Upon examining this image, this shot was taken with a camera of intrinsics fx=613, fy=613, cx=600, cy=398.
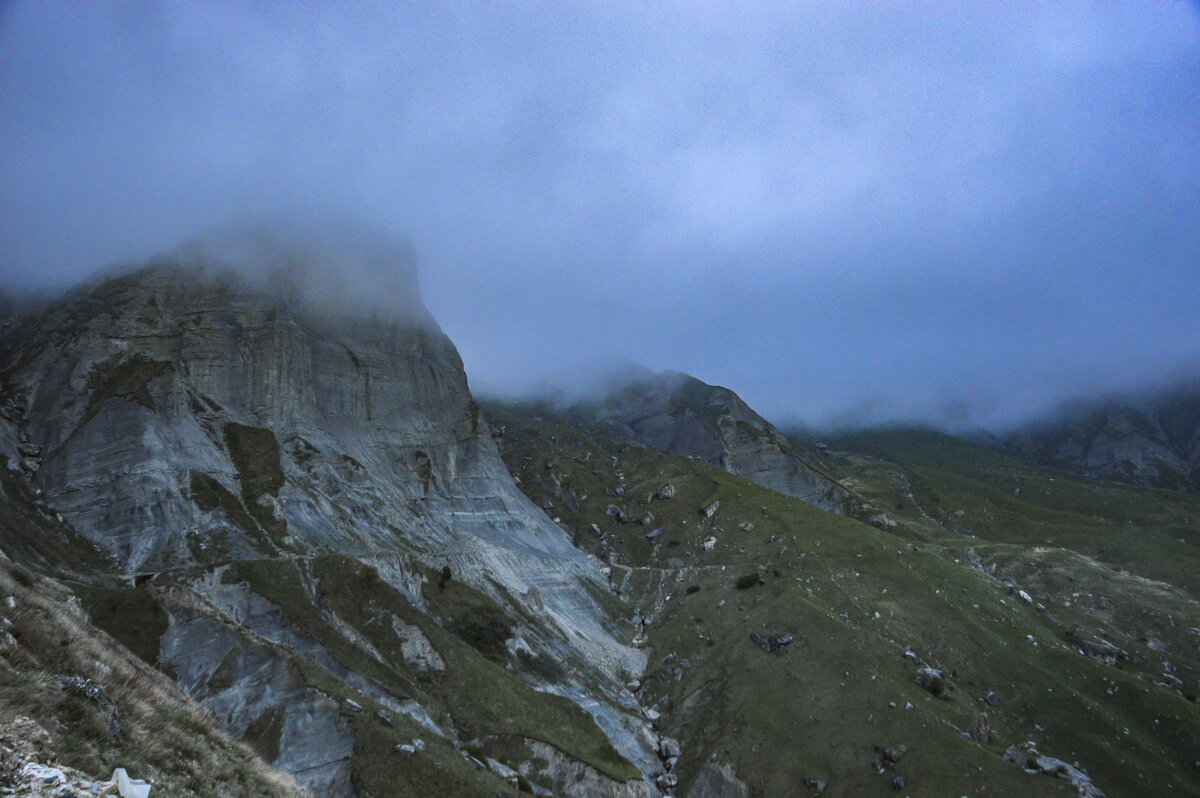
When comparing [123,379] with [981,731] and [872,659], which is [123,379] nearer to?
[872,659]

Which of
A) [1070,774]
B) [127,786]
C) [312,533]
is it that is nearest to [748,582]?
[1070,774]

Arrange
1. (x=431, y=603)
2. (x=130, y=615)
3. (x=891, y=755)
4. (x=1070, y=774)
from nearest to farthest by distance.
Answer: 1. (x=130, y=615)
2. (x=1070, y=774)
3. (x=891, y=755)
4. (x=431, y=603)

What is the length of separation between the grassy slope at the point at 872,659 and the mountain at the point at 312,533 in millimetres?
11232

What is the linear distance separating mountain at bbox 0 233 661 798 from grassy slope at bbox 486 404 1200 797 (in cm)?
1123

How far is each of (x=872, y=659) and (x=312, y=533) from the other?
75.8 meters

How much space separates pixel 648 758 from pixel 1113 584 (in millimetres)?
95181

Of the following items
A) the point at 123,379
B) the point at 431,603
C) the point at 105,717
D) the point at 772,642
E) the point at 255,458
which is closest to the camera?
the point at 105,717

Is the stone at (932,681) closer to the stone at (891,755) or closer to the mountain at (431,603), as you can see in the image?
the mountain at (431,603)

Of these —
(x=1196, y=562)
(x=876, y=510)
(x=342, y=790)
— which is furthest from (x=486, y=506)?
(x=1196, y=562)

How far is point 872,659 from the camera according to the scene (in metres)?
74.8

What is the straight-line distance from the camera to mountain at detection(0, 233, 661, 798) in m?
52.8

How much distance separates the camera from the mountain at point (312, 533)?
5275cm

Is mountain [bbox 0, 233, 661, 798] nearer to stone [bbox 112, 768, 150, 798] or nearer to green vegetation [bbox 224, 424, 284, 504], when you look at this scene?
green vegetation [bbox 224, 424, 284, 504]

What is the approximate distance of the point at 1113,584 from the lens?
11038 cm
